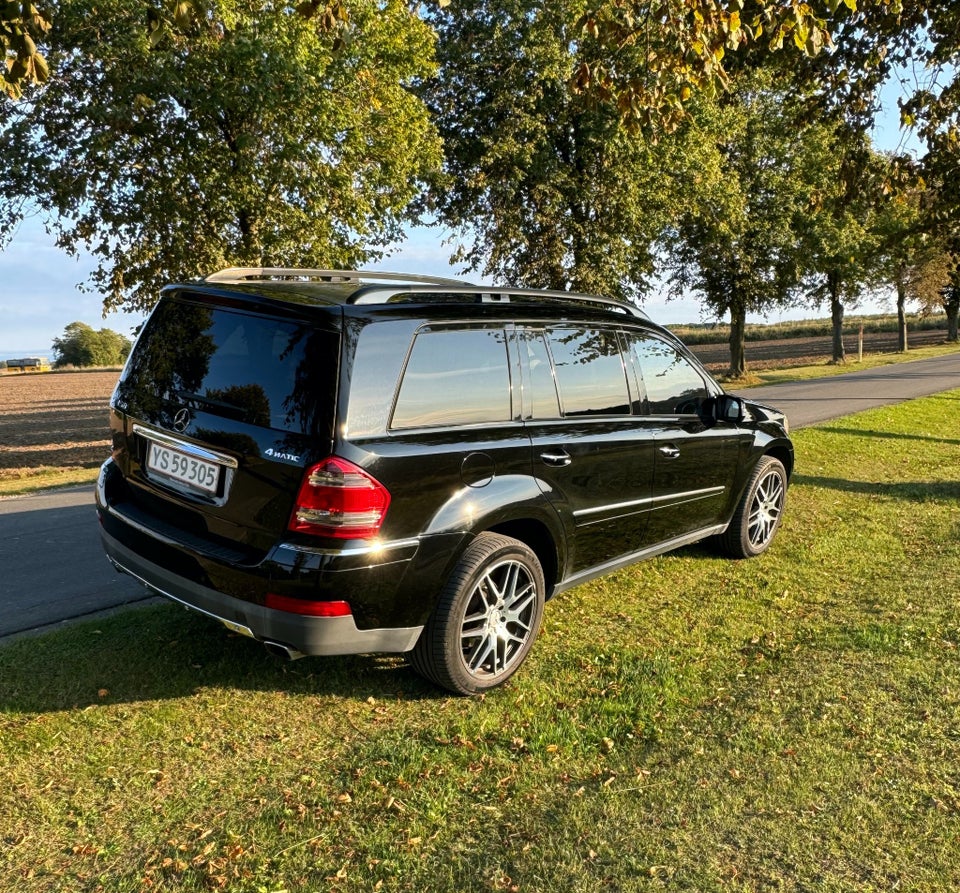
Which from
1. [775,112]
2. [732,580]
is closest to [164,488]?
[732,580]

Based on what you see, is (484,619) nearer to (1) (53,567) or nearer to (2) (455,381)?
(2) (455,381)

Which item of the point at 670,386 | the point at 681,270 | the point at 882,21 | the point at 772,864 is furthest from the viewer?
the point at 681,270

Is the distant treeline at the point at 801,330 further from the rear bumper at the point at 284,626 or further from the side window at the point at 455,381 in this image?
the rear bumper at the point at 284,626

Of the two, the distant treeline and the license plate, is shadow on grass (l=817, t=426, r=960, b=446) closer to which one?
the license plate

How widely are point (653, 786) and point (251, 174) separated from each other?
1329cm

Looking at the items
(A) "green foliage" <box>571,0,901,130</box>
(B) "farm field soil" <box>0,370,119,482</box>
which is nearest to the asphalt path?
(A) "green foliage" <box>571,0,901,130</box>

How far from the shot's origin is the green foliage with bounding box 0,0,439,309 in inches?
506

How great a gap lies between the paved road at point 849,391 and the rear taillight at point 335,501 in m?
12.1

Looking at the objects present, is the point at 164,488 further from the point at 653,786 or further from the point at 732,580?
the point at 732,580

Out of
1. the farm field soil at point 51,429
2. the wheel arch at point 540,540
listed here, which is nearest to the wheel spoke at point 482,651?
the wheel arch at point 540,540

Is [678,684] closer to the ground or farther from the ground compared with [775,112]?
closer to the ground

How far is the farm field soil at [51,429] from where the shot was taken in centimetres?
1472

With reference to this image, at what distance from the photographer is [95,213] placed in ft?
46.8

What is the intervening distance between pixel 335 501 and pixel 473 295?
1.38 m
